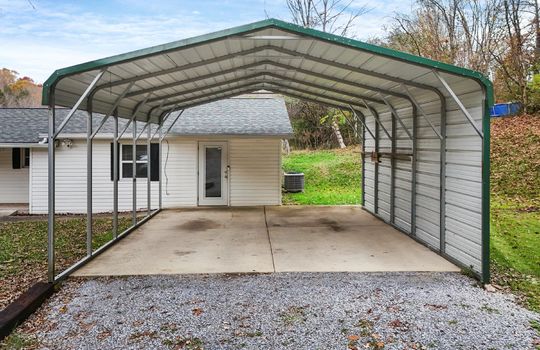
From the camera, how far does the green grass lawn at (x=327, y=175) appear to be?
1345cm

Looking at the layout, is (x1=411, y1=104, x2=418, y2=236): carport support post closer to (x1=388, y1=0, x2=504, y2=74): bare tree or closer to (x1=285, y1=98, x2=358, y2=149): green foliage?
(x1=388, y1=0, x2=504, y2=74): bare tree

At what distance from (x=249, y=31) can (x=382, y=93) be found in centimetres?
344

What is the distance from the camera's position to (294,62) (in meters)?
6.94

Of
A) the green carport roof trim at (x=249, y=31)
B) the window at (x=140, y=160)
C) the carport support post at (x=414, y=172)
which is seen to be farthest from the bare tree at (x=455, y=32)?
the green carport roof trim at (x=249, y=31)

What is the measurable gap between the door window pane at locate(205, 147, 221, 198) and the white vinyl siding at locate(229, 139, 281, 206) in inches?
14.3

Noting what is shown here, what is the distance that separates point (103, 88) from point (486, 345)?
5478 millimetres

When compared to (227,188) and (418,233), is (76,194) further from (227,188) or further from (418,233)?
(418,233)

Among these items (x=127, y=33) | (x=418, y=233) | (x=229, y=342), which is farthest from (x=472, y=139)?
(x=127, y=33)

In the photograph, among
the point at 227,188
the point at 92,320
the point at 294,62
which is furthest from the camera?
the point at 227,188

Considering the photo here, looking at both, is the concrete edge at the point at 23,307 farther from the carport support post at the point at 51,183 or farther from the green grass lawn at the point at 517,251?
the green grass lawn at the point at 517,251

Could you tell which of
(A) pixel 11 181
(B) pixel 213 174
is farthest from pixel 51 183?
(A) pixel 11 181

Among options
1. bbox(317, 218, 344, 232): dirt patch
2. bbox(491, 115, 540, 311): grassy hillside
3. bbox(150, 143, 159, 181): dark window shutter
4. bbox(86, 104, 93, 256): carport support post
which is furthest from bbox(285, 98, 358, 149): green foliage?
bbox(86, 104, 93, 256): carport support post

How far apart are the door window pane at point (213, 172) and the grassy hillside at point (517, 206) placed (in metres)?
6.83

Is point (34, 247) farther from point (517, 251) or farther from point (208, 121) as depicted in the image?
point (517, 251)
